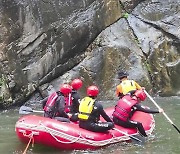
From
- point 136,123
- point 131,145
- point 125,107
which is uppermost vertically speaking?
point 125,107

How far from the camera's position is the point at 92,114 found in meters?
8.63

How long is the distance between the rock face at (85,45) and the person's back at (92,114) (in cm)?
586

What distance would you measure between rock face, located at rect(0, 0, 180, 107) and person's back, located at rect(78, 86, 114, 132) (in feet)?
19.2

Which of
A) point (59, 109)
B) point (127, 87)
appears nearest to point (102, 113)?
point (59, 109)

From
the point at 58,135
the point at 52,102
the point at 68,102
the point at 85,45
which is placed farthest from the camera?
the point at 85,45

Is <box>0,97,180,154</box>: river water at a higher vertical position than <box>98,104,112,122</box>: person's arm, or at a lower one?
lower

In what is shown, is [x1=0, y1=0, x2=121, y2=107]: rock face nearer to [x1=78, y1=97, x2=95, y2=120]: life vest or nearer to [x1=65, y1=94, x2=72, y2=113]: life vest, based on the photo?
[x1=65, y1=94, x2=72, y2=113]: life vest

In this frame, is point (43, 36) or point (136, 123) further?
point (43, 36)

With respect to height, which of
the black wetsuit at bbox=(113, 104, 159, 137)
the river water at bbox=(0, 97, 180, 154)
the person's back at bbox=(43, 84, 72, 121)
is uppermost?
the person's back at bbox=(43, 84, 72, 121)

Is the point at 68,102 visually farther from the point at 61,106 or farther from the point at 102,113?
the point at 102,113

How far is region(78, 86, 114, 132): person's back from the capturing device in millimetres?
8578

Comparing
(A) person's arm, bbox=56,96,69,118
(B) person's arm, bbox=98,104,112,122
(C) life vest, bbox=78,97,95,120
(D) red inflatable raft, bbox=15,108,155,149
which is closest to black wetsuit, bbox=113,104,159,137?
(B) person's arm, bbox=98,104,112,122

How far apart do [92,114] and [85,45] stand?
747 cm

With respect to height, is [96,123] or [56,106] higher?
[56,106]
